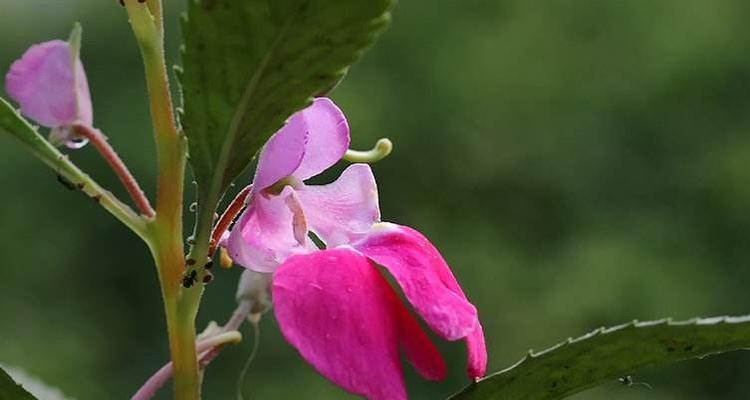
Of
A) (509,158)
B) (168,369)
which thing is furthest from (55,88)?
(509,158)

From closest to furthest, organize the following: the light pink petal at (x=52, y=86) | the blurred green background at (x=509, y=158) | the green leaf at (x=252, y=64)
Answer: the green leaf at (x=252, y=64)
the light pink petal at (x=52, y=86)
the blurred green background at (x=509, y=158)

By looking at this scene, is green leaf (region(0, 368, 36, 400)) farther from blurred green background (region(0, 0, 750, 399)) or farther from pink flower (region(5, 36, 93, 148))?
blurred green background (region(0, 0, 750, 399))

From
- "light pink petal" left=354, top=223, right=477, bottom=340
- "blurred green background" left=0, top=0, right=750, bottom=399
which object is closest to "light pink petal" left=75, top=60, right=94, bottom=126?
"light pink petal" left=354, top=223, right=477, bottom=340

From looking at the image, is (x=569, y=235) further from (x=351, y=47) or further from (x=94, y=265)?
(x=351, y=47)

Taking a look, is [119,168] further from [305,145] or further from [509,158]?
[509,158]

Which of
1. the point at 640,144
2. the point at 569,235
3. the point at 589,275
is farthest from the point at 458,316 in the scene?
the point at 640,144

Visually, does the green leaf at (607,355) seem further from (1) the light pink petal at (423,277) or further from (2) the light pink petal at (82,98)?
(2) the light pink petal at (82,98)

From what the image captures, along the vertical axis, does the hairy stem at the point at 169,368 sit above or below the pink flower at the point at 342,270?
below

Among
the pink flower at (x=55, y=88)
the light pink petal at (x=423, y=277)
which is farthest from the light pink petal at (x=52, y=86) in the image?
the light pink petal at (x=423, y=277)
